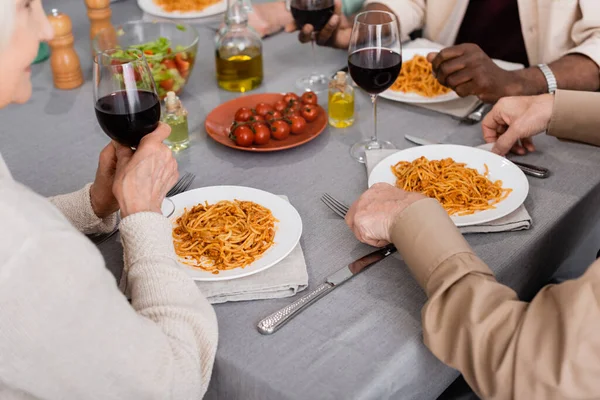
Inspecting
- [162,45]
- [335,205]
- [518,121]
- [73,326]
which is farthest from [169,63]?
[73,326]

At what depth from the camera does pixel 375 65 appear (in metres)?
1.61

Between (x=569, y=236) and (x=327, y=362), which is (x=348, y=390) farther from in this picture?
(x=569, y=236)

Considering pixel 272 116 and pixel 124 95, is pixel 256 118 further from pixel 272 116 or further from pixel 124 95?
pixel 124 95

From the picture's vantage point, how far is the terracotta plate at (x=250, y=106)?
171 cm

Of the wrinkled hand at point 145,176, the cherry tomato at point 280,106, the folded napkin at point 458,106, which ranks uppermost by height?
the wrinkled hand at point 145,176

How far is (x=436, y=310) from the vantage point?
1113 mm


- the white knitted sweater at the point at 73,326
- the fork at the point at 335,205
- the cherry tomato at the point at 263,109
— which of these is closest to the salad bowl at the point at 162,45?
the cherry tomato at the point at 263,109

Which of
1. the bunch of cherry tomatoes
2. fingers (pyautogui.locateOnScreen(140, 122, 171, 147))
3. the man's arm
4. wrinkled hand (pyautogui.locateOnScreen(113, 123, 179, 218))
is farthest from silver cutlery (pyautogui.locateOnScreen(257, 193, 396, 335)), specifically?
the man's arm

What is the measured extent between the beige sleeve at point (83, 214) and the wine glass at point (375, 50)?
2.18 ft

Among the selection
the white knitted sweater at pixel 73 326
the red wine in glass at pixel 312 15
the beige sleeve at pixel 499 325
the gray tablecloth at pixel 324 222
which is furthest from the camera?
the red wine in glass at pixel 312 15

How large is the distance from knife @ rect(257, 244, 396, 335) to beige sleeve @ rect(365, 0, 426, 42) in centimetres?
134

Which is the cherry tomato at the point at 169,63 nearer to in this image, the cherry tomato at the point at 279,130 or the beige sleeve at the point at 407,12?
the cherry tomato at the point at 279,130

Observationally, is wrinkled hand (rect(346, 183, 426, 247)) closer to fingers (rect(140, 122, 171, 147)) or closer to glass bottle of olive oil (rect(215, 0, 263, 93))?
fingers (rect(140, 122, 171, 147))

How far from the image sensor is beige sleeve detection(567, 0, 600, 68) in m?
2.04
